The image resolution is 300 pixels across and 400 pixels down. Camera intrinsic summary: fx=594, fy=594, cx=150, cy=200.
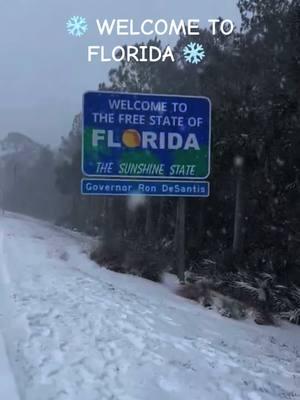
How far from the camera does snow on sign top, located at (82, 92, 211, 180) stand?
15.1m

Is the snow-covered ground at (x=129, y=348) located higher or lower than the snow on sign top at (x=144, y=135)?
lower

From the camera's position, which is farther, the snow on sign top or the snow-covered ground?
the snow on sign top

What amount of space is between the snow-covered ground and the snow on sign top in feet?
11.3

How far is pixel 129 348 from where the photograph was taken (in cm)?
766

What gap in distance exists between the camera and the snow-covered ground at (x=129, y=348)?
20.1 ft

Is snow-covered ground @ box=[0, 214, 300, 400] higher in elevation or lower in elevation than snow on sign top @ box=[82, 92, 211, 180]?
lower

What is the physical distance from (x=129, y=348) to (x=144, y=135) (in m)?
8.46

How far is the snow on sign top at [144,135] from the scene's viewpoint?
15102mm

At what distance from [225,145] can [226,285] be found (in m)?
5.36

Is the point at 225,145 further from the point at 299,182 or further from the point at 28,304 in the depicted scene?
the point at 28,304

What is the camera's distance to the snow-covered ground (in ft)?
20.1

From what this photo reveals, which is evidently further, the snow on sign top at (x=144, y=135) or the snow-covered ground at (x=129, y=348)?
the snow on sign top at (x=144, y=135)

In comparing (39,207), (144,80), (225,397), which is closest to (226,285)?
(225,397)

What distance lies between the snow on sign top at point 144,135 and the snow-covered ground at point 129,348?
3.46m
